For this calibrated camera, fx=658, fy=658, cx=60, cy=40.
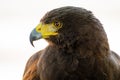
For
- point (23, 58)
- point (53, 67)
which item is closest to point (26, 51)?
point (23, 58)

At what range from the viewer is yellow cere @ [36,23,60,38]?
3826mm

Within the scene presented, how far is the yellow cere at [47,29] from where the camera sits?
3826 mm

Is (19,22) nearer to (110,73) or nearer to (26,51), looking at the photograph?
(26,51)

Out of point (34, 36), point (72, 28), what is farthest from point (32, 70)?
point (72, 28)

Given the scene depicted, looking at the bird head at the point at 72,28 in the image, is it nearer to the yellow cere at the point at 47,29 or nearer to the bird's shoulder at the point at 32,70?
the yellow cere at the point at 47,29

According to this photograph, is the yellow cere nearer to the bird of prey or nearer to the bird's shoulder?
the bird of prey

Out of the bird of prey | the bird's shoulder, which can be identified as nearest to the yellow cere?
the bird of prey

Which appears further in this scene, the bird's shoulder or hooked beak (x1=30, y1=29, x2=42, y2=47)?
the bird's shoulder

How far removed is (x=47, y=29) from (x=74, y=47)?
0.19 meters

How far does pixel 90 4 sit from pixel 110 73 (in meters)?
2.35

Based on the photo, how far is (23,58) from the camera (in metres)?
5.74

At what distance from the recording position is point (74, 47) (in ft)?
12.6

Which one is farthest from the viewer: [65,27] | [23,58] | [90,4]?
[90,4]

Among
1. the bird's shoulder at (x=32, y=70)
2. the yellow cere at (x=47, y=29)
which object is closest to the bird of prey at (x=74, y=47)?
the yellow cere at (x=47, y=29)
